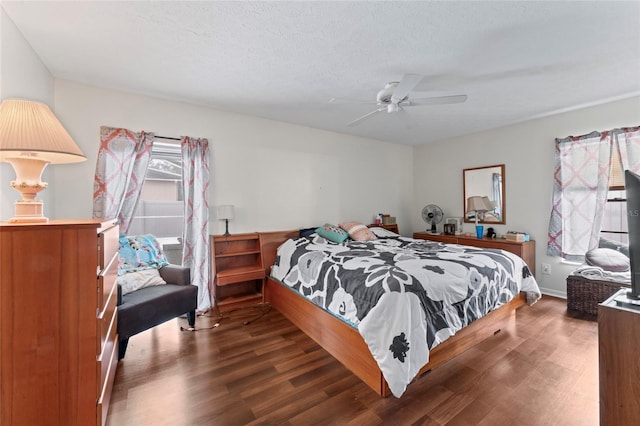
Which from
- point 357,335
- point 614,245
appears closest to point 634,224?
point 357,335

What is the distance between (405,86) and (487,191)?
2.93m

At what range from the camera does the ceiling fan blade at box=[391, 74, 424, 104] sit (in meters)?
2.03

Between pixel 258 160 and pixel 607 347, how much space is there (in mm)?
3456

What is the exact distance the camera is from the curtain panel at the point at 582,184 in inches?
117

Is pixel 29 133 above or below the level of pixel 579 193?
above

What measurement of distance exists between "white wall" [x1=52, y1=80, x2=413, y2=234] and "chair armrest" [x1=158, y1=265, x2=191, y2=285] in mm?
793

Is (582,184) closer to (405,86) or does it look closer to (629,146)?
(629,146)

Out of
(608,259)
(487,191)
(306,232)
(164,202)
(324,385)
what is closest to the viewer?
(324,385)

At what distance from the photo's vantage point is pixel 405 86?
2.17 metres

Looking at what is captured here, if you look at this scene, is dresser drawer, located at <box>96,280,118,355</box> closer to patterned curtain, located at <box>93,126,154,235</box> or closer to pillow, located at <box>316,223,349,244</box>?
patterned curtain, located at <box>93,126,154,235</box>

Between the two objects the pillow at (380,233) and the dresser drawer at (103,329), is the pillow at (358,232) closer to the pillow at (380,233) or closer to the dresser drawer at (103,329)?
the pillow at (380,233)

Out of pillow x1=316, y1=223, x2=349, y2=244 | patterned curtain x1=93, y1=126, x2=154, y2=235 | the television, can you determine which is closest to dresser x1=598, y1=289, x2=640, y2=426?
the television

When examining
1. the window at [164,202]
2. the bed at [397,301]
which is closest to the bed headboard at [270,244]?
the bed at [397,301]

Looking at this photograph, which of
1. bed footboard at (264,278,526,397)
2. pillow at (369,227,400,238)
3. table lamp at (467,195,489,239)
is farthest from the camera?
table lamp at (467,195,489,239)
